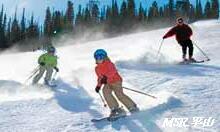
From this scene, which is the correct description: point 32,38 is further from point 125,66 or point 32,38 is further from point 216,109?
point 216,109

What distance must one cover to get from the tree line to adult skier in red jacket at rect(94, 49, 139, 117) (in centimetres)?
7552

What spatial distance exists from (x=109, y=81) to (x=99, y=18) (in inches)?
3529

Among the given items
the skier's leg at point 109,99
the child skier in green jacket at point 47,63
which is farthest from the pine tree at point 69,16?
the skier's leg at point 109,99

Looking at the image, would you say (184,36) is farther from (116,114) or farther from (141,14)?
(141,14)

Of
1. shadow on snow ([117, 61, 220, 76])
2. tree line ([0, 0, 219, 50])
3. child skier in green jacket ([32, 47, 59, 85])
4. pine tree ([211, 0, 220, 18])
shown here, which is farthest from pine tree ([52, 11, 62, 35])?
child skier in green jacket ([32, 47, 59, 85])

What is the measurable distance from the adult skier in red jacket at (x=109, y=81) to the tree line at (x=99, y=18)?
75.5 m

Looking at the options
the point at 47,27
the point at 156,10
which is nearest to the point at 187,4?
the point at 156,10

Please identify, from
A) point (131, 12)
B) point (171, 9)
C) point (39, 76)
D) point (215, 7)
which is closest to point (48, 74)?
point (39, 76)

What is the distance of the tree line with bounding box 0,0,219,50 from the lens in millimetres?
88750

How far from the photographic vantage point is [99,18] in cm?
9938

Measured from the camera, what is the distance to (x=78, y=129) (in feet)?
30.2

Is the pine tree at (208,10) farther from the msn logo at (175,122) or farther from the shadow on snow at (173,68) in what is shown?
the msn logo at (175,122)

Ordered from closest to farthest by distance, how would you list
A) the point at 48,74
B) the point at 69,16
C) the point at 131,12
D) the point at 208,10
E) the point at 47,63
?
the point at 48,74
the point at 47,63
the point at 208,10
the point at 131,12
the point at 69,16

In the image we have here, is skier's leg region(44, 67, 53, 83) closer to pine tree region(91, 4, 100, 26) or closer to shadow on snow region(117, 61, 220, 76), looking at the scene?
shadow on snow region(117, 61, 220, 76)
